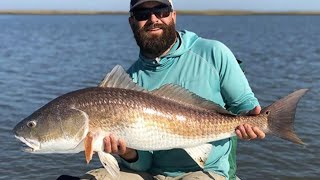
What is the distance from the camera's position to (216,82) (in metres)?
4.85

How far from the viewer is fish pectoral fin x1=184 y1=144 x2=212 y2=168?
441 cm

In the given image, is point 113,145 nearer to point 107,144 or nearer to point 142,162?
point 107,144

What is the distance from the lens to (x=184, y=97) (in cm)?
438

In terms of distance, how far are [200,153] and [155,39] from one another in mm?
1349

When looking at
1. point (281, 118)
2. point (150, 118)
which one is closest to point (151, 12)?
point (150, 118)

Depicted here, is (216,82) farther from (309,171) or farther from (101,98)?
(309,171)

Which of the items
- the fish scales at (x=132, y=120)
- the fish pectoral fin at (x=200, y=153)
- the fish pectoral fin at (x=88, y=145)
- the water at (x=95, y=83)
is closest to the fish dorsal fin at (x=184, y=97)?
the fish scales at (x=132, y=120)

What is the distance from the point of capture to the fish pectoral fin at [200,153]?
4.41 meters

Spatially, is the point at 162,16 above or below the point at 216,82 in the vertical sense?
above

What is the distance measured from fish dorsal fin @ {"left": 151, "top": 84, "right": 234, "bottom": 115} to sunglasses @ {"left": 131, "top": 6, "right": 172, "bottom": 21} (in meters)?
0.98

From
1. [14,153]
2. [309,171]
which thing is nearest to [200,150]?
[309,171]

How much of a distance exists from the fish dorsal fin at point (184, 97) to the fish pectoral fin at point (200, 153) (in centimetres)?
39

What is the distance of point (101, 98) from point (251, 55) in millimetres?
23143

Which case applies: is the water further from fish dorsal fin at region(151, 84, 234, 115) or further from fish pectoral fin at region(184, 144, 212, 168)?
fish dorsal fin at region(151, 84, 234, 115)
